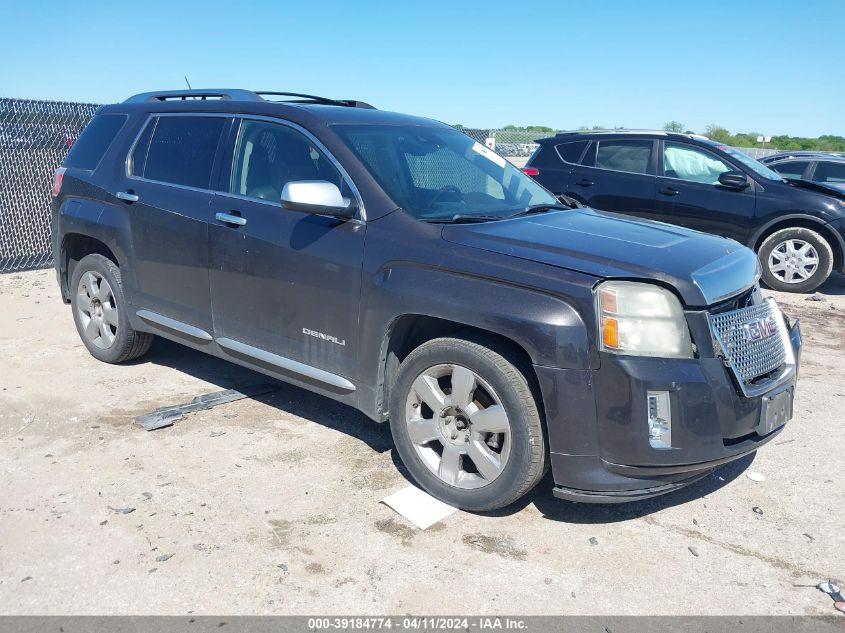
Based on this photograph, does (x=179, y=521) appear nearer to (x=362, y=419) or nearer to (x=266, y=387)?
(x=362, y=419)

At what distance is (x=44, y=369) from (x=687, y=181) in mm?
7329

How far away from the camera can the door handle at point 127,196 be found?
16.7 ft

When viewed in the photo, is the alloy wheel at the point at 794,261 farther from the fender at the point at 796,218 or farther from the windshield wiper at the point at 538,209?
the windshield wiper at the point at 538,209

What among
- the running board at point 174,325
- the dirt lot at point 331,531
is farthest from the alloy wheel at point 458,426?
the running board at point 174,325

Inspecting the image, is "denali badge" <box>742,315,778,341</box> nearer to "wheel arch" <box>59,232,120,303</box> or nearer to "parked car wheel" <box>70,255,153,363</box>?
"parked car wheel" <box>70,255,153,363</box>

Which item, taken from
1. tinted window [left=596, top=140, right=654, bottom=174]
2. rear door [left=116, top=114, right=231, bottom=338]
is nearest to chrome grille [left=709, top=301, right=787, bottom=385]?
rear door [left=116, top=114, right=231, bottom=338]

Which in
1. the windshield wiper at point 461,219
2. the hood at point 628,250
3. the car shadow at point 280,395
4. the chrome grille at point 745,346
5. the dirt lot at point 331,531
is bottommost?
the dirt lot at point 331,531

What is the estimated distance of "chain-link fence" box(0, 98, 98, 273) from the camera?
941 cm

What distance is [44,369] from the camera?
578 centimetres

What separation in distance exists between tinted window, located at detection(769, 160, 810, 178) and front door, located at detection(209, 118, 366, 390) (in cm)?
1084

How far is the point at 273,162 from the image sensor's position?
4.42 meters

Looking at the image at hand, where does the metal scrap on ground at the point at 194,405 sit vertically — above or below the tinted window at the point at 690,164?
below

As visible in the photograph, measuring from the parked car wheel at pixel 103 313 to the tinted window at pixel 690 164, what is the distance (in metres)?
6.61

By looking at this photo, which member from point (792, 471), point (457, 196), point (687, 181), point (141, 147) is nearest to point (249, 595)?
point (457, 196)
